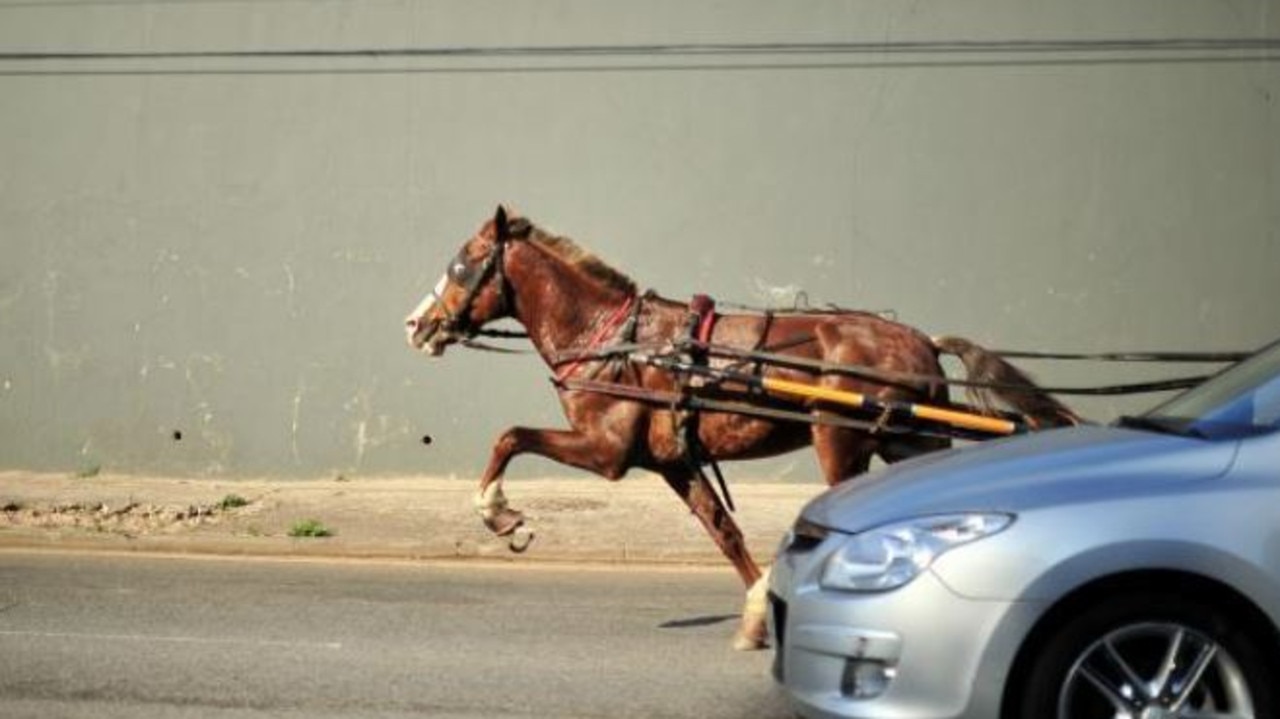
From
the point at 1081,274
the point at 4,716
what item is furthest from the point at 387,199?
the point at 4,716

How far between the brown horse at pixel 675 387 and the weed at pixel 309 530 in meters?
4.47

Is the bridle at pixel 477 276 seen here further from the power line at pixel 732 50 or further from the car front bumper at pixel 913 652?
the power line at pixel 732 50

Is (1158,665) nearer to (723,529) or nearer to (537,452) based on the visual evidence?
(723,529)

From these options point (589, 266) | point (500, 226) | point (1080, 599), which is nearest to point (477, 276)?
point (500, 226)

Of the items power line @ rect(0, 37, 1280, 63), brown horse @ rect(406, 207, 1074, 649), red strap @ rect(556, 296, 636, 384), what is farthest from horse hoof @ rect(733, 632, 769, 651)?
power line @ rect(0, 37, 1280, 63)

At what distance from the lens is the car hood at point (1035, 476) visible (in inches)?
178

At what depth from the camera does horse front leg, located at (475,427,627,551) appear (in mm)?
8164

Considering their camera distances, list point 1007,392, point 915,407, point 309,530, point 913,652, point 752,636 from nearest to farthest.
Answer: point 913,652 < point 752,636 < point 915,407 < point 1007,392 < point 309,530

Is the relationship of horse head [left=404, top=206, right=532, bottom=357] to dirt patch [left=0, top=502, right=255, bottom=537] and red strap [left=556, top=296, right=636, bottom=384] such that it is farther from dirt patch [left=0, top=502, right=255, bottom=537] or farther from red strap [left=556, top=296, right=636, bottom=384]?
dirt patch [left=0, top=502, right=255, bottom=537]

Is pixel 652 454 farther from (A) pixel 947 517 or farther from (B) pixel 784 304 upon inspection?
(B) pixel 784 304

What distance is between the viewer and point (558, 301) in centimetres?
877

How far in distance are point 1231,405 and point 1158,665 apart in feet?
3.59

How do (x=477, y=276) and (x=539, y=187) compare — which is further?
(x=539, y=187)

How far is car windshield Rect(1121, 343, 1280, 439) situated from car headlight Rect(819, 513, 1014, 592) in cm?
86
